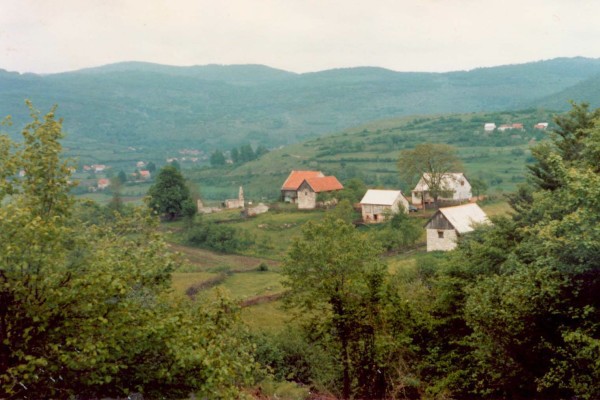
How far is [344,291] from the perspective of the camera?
65.9 ft

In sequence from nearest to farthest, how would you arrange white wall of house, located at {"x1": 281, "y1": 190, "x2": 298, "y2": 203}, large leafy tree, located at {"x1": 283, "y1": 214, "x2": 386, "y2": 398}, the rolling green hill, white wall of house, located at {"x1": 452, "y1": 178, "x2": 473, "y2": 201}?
1. large leafy tree, located at {"x1": 283, "y1": 214, "x2": 386, "y2": 398}
2. white wall of house, located at {"x1": 452, "y1": 178, "x2": 473, "y2": 201}
3. white wall of house, located at {"x1": 281, "y1": 190, "x2": 298, "y2": 203}
4. the rolling green hill

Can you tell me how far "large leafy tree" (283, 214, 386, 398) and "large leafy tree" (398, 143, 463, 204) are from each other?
2047 inches

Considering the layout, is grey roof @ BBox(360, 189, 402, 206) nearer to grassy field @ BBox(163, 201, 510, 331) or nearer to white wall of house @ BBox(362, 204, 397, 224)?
white wall of house @ BBox(362, 204, 397, 224)

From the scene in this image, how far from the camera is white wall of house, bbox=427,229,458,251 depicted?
54844mm

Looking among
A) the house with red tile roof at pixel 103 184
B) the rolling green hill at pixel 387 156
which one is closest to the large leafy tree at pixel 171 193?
the rolling green hill at pixel 387 156

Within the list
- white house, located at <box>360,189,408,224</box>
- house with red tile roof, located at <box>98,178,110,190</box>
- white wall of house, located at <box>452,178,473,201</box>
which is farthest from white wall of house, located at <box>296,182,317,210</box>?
house with red tile roof, located at <box>98,178,110,190</box>

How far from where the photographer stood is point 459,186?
77938 mm

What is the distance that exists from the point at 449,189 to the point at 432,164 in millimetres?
4866

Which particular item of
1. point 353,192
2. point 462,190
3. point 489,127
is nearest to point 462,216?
point 462,190

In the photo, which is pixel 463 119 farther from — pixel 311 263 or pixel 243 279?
pixel 311 263

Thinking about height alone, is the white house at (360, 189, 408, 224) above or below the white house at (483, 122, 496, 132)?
below

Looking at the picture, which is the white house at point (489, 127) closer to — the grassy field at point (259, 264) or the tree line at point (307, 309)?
the grassy field at point (259, 264)

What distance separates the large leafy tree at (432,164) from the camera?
71.2m

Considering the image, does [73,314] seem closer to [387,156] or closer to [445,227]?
[445,227]
